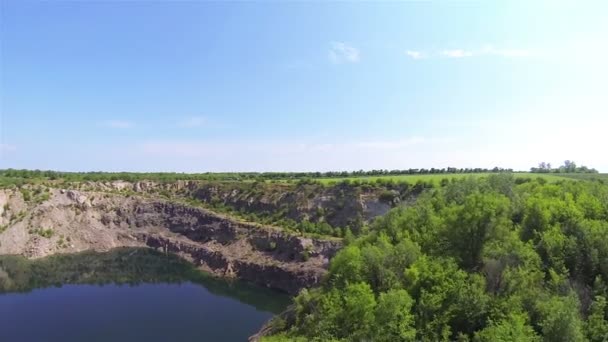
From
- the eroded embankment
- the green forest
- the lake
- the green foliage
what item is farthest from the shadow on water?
the green foliage

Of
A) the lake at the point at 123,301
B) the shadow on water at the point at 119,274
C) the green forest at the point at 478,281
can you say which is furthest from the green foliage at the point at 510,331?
the shadow on water at the point at 119,274

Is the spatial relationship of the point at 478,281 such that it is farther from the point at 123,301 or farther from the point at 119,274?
the point at 119,274

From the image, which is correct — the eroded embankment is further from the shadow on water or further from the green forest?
the green forest

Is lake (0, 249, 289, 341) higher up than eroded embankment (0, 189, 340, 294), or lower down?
lower down

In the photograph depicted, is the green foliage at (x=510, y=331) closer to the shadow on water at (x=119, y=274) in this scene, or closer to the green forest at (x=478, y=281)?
the green forest at (x=478, y=281)

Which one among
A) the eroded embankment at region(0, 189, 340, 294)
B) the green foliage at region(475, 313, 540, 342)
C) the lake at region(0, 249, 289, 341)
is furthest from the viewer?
the eroded embankment at region(0, 189, 340, 294)

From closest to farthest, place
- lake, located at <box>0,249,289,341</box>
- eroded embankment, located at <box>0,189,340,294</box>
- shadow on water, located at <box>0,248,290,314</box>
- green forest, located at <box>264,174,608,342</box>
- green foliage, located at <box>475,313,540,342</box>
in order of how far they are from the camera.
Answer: green foliage, located at <box>475,313,540,342</box>, green forest, located at <box>264,174,608,342</box>, lake, located at <box>0,249,289,341</box>, shadow on water, located at <box>0,248,290,314</box>, eroded embankment, located at <box>0,189,340,294</box>

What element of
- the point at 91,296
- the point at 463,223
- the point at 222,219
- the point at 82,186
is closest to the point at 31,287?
the point at 91,296
